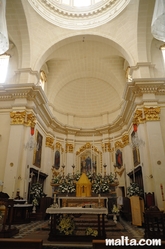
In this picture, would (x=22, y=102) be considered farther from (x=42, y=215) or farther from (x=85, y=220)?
(x=85, y=220)

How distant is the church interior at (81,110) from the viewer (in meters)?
9.11

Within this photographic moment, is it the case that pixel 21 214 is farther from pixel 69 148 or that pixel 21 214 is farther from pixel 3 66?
pixel 3 66

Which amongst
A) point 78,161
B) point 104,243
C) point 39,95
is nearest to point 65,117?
point 78,161

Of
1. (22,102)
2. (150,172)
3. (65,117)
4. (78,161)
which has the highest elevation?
(65,117)

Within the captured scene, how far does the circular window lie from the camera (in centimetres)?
1315

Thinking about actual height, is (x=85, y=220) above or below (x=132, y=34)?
below

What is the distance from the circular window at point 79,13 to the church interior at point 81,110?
0.24ft

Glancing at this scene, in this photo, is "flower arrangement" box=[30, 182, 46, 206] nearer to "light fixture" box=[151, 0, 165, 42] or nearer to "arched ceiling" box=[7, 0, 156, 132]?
"arched ceiling" box=[7, 0, 156, 132]

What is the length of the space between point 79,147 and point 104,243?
49.5 feet

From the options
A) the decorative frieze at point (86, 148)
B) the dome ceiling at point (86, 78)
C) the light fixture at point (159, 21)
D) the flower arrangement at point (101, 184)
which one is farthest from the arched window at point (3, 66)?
the light fixture at point (159, 21)

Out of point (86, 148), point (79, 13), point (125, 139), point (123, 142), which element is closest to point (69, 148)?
point (86, 148)

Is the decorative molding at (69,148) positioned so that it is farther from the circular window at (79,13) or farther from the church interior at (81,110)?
the circular window at (79,13)

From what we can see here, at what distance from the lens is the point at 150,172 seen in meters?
9.68

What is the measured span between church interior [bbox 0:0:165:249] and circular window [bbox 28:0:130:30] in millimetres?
74
